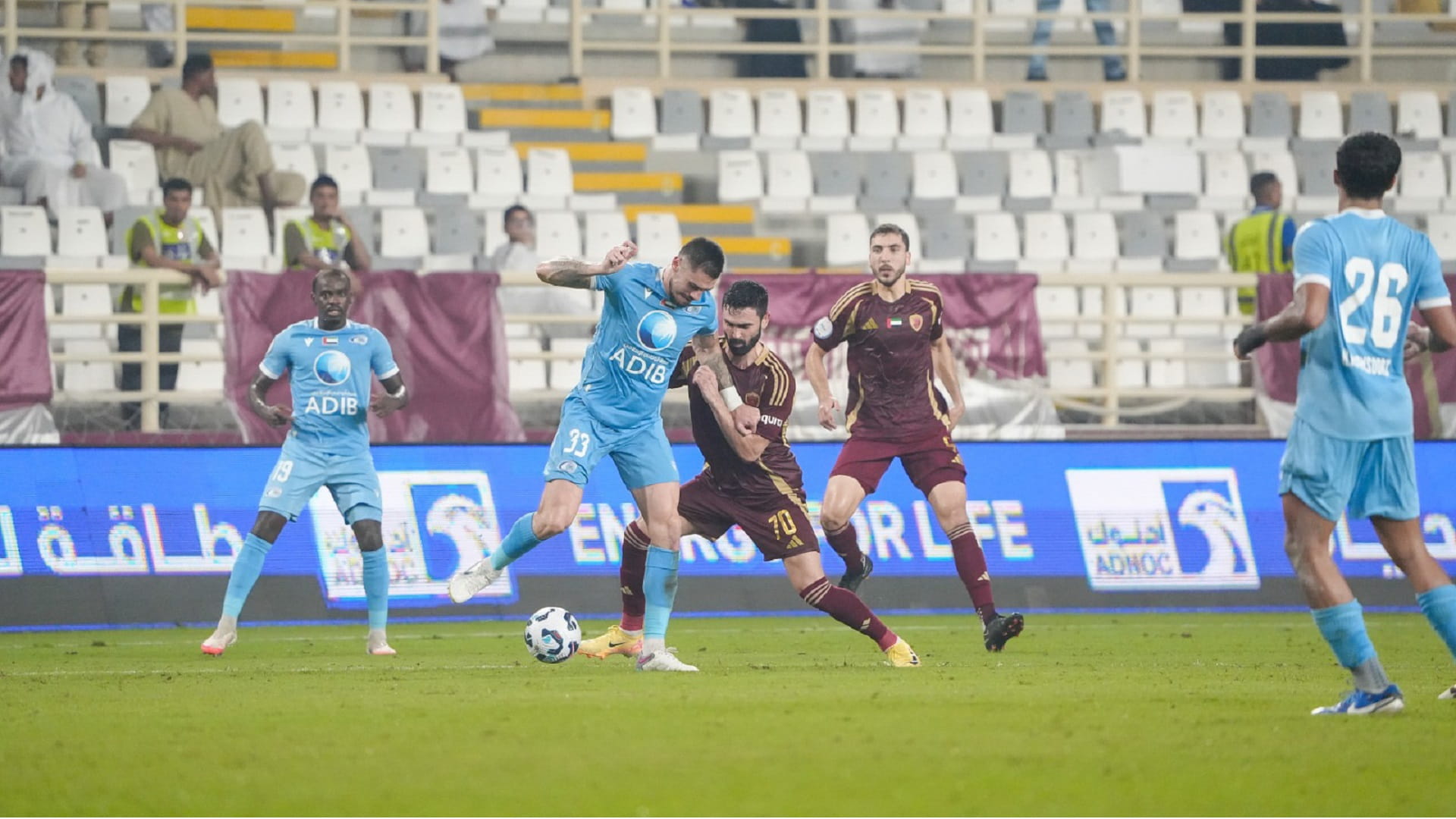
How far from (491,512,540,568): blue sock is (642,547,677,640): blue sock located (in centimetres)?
65

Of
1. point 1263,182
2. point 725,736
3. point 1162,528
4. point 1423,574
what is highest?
point 1263,182

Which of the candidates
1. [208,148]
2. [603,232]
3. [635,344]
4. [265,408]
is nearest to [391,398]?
[265,408]

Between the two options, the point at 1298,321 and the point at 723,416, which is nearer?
the point at 1298,321

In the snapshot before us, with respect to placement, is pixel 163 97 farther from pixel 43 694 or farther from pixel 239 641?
pixel 43 694

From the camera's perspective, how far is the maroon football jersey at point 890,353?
Answer: 39.7 feet

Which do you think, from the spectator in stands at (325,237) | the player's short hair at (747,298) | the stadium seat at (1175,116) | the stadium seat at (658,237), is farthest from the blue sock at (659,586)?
the stadium seat at (1175,116)

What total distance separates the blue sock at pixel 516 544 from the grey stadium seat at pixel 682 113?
15196 millimetres

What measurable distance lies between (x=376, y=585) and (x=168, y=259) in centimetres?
690

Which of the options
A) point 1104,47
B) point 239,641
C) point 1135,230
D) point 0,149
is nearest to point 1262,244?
point 1135,230

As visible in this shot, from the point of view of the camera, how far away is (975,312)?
59.6 ft

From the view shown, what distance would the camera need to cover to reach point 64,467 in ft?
47.9

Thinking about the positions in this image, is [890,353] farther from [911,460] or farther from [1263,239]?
[1263,239]

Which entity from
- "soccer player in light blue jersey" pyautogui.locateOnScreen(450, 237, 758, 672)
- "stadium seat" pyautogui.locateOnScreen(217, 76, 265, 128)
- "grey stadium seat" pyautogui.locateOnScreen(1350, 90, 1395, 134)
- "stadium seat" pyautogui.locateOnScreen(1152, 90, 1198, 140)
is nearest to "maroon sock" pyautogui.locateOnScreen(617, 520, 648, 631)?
"soccer player in light blue jersey" pyautogui.locateOnScreen(450, 237, 758, 672)

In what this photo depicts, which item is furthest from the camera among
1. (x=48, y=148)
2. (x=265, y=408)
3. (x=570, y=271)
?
(x=48, y=148)
